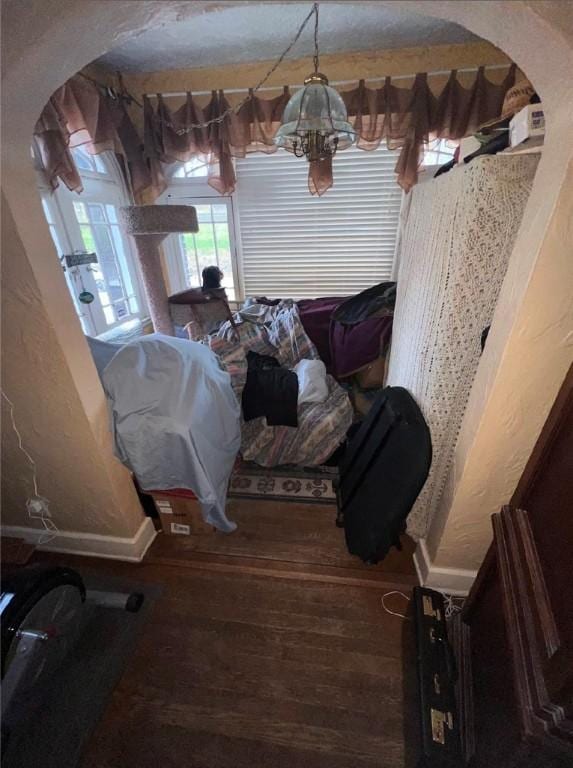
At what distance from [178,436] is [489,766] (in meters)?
1.22

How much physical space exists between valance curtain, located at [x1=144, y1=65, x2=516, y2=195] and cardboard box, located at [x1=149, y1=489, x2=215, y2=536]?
2237 millimetres

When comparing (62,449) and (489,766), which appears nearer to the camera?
(489,766)

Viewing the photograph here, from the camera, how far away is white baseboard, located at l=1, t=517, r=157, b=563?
4.92 feet

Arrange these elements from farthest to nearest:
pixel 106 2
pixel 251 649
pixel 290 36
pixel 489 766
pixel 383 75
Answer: pixel 383 75, pixel 290 36, pixel 251 649, pixel 489 766, pixel 106 2

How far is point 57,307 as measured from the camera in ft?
3.26

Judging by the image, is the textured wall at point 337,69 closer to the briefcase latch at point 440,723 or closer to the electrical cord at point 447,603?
the electrical cord at point 447,603

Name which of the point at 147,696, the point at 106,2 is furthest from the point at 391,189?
the point at 147,696

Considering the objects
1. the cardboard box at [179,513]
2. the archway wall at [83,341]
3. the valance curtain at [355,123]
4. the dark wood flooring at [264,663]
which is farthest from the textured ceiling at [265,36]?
the dark wood flooring at [264,663]

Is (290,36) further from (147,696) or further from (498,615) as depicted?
(147,696)

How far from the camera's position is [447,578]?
4.39 feet

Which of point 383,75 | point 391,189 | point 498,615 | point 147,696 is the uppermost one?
point 383,75

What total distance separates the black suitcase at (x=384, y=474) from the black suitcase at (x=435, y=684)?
0.82 feet

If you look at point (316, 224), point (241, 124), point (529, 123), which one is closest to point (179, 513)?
point (529, 123)

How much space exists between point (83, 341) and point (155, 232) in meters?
0.92
